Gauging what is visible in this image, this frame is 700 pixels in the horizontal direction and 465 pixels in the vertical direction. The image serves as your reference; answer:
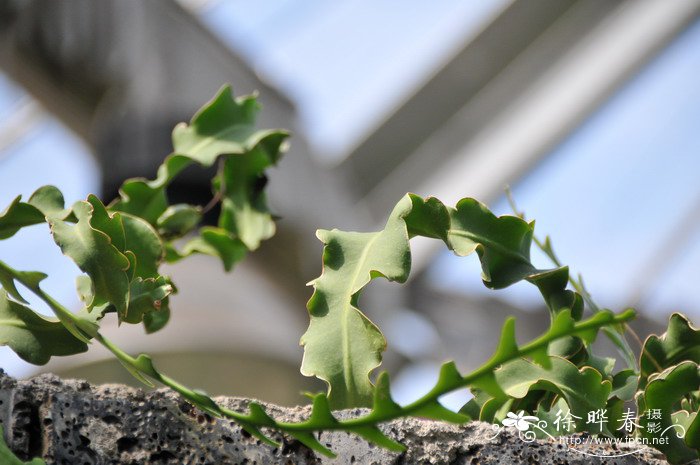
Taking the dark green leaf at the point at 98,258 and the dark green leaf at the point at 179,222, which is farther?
the dark green leaf at the point at 179,222

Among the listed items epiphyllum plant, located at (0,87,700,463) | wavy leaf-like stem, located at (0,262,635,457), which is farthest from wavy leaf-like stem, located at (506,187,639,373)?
wavy leaf-like stem, located at (0,262,635,457)

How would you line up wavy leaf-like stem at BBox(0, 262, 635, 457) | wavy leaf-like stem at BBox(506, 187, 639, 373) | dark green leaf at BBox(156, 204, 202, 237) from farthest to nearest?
dark green leaf at BBox(156, 204, 202, 237)
wavy leaf-like stem at BBox(506, 187, 639, 373)
wavy leaf-like stem at BBox(0, 262, 635, 457)

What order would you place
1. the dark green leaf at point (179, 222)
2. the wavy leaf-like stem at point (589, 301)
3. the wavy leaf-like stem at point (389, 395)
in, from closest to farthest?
the wavy leaf-like stem at point (389, 395) < the wavy leaf-like stem at point (589, 301) < the dark green leaf at point (179, 222)

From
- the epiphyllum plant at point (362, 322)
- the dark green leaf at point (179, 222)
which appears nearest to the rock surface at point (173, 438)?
the epiphyllum plant at point (362, 322)

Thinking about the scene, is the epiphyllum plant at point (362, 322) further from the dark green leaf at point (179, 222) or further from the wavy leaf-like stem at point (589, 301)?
the dark green leaf at point (179, 222)

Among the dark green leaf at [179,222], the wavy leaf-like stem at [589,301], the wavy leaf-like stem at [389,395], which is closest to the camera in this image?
the wavy leaf-like stem at [389,395]

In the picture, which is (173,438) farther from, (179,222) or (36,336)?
(179,222)

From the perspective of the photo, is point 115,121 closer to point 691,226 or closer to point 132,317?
point 691,226

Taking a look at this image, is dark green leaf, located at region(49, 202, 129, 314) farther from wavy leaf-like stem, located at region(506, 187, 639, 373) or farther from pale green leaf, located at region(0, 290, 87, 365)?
wavy leaf-like stem, located at region(506, 187, 639, 373)

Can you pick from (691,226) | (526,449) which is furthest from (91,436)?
(691,226)
